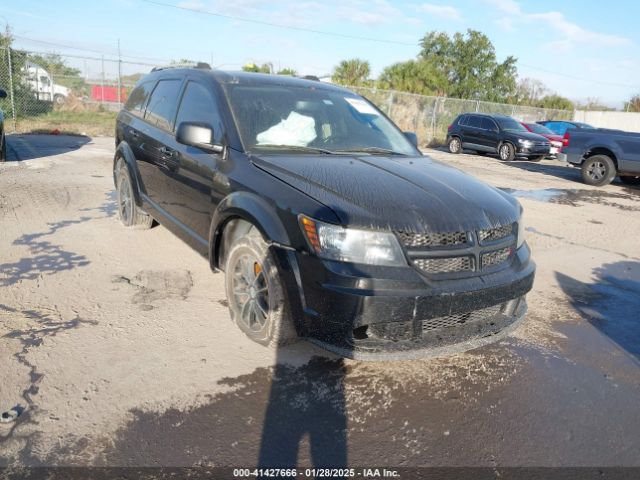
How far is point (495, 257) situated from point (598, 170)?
442 inches

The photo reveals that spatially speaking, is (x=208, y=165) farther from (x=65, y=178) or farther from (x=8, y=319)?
(x=65, y=178)

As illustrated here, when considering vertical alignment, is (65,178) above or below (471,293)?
below

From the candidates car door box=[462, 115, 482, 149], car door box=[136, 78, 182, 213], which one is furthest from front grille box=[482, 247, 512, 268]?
car door box=[462, 115, 482, 149]

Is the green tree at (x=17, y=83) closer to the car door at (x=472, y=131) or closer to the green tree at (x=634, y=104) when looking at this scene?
the car door at (x=472, y=131)

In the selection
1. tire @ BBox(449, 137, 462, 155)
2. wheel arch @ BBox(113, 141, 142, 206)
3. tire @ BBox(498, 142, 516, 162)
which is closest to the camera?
wheel arch @ BBox(113, 141, 142, 206)

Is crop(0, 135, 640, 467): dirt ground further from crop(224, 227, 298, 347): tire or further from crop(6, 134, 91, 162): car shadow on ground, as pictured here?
crop(6, 134, 91, 162): car shadow on ground

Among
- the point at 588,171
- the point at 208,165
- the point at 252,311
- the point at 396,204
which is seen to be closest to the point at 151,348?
the point at 252,311

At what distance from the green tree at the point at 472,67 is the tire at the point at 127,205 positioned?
37.0 metres

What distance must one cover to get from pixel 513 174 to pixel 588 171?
1.97 m

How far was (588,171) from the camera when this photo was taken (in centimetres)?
1272

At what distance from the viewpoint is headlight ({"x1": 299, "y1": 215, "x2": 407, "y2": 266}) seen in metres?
2.73

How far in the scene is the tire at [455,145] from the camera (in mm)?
19969

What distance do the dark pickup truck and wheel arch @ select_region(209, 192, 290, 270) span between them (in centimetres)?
1157

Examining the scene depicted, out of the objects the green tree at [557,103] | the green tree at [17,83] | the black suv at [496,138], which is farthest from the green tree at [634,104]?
the green tree at [17,83]
